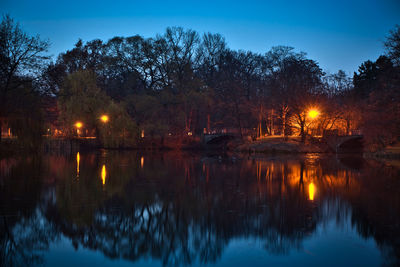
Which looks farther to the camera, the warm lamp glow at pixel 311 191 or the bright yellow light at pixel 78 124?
the bright yellow light at pixel 78 124

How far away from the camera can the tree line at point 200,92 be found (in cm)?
5300

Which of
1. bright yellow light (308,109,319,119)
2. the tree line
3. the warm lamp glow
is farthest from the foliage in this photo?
bright yellow light (308,109,319,119)

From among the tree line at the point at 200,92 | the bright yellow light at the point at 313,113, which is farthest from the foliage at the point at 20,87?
the bright yellow light at the point at 313,113

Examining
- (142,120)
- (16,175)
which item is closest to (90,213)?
(16,175)

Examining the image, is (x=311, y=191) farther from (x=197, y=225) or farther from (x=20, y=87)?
(x=20, y=87)

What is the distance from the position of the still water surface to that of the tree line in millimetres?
28298

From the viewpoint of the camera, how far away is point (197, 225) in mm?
10109

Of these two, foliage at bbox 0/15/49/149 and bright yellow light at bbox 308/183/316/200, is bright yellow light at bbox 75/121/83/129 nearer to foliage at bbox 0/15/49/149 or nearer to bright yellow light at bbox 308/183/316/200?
foliage at bbox 0/15/49/149

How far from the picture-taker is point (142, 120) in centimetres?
5984

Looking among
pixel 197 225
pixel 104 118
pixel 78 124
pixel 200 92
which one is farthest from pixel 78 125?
pixel 197 225

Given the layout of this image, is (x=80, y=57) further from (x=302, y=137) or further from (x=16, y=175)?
(x=16, y=175)

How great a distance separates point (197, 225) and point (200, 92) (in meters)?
50.9

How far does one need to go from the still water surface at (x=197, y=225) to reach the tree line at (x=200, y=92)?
92.8 ft

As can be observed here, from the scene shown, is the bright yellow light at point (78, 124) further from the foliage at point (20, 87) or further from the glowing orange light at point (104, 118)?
the foliage at point (20, 87)
